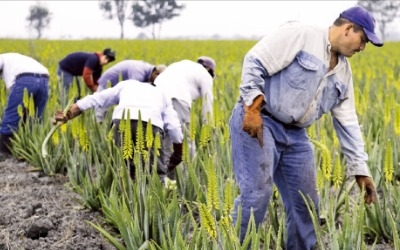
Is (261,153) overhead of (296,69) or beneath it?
beneath

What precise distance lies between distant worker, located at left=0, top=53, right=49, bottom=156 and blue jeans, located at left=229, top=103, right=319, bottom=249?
3.24 metres

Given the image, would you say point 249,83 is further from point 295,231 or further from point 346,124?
point 295,231

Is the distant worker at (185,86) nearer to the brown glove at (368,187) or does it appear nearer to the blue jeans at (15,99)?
the blue jeans at (15,99)

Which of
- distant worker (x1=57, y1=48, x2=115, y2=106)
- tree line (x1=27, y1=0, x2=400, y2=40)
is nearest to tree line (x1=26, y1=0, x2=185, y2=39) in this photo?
tree line (x1=27, y1=0, x2=400, y2=40)

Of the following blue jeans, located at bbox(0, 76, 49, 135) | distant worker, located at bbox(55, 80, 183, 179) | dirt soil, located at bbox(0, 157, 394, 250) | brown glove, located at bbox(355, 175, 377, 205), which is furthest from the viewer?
blue jeans, located at bbox(0, 76, 49, 135)

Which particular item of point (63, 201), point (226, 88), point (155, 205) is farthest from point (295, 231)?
point (226, 88)

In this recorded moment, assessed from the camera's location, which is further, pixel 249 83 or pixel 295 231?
pixel 295 231

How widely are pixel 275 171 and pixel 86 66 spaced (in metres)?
4.60

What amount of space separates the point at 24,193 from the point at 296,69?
8.65ft

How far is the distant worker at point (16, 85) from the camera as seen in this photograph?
5883 millimetres

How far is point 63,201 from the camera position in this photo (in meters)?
4.51

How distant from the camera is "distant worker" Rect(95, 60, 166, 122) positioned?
589cm

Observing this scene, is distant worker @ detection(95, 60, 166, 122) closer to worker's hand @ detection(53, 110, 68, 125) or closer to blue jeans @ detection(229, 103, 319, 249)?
worker's hand @ detection(53, 110, 68, 125)

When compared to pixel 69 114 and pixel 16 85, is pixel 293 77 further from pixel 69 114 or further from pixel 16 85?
pixel 16 85
